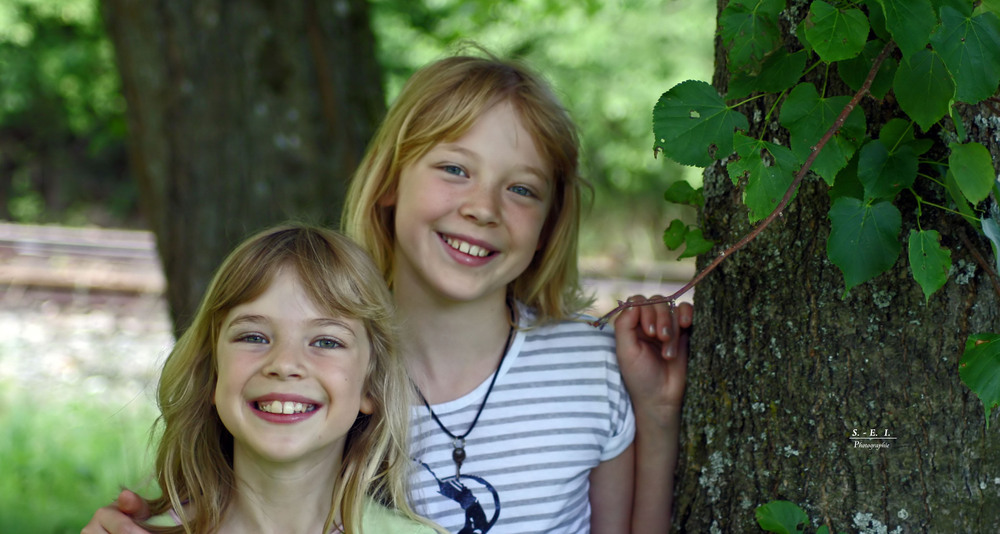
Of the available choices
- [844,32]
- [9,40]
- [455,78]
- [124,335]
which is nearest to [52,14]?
[9,40]

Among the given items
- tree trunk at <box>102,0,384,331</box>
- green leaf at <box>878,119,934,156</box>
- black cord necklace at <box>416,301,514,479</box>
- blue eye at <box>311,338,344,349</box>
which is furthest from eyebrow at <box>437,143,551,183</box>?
tree trunk at <box>102,0,384,331</box>

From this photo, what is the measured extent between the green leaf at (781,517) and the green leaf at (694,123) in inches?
26.1

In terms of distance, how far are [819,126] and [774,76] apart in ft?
0.39

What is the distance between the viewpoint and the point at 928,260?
146 centimetres

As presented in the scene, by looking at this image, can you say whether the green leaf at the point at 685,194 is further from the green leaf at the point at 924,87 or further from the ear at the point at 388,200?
the ear at the point at 388,200

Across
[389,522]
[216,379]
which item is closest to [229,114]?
[216,379]

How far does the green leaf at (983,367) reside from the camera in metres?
1.46

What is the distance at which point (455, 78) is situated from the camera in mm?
2236

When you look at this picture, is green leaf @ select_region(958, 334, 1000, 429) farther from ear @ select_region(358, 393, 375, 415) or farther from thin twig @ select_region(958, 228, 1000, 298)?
ear @ select_region(358, 393, 375, 415)

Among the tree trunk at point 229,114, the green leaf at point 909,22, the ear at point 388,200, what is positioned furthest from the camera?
the tree trunk at point 229,114

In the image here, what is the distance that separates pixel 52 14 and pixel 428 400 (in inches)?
547

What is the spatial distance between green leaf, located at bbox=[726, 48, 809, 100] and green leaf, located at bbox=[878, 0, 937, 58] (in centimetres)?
20

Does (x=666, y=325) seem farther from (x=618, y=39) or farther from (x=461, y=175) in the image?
(x=618, y=39)

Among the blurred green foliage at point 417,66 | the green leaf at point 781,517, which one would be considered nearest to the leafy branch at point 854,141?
the green leaf at point 781,517
